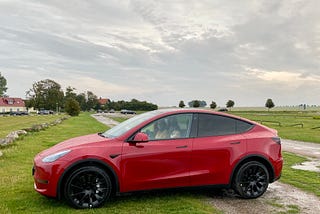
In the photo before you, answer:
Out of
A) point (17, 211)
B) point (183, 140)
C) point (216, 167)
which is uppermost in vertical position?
point (183, 140)

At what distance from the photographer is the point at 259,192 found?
248 inches

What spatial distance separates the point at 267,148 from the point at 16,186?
16.8ft

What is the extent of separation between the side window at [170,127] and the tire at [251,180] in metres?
1.29

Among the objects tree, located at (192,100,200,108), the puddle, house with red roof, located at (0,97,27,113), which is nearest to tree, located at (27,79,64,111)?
house with red roof, located at (0,97,27,113)

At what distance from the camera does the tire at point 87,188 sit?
532 centimetres

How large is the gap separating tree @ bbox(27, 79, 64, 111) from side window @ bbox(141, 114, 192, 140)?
104513 mm

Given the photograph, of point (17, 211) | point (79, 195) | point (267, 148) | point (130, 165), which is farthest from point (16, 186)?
point (267, 148)

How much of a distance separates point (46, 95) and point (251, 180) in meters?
108

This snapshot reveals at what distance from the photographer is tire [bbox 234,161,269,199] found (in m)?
6.18

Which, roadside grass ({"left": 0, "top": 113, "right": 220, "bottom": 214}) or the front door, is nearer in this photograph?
roadside grass ({"left": 0, "top": 113, "right": 220, "bottom": 214})

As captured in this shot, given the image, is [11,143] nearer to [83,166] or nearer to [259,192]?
[83,166]

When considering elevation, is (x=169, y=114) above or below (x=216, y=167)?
above

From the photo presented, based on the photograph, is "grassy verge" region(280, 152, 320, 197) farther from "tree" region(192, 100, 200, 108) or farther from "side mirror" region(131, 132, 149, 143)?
"tree" region(192, 100, 200, 108)

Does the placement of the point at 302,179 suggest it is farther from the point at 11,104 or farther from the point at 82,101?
the point at 11,104
